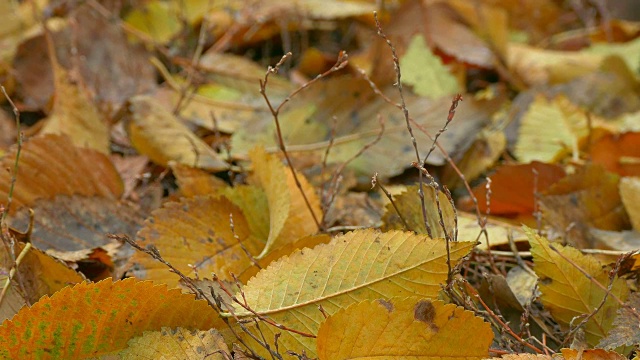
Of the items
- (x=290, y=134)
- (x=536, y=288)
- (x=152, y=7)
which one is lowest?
(x=536, y=288)

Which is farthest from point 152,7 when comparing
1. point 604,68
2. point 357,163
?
point 604,68

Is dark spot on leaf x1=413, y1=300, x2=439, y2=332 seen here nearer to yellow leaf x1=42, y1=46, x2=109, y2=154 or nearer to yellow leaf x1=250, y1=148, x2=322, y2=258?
yellow leaf x1=250, y1=148, x2=322, y2=258

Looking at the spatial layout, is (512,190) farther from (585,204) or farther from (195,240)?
(195,240)

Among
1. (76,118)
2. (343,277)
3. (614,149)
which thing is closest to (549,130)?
(614,149)

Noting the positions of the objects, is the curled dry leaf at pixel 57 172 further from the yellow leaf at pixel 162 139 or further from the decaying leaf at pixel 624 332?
the decaying leaf at pixel 624 332

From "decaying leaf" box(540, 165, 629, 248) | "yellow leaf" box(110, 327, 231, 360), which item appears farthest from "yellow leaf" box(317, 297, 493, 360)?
"decaying leaf" box(540, 165, 629, 248)

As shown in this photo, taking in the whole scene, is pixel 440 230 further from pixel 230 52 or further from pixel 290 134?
pixel 230 52

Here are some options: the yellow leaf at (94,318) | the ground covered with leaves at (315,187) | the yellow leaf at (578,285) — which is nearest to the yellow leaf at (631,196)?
the ground covered with leaves at (315,187)
